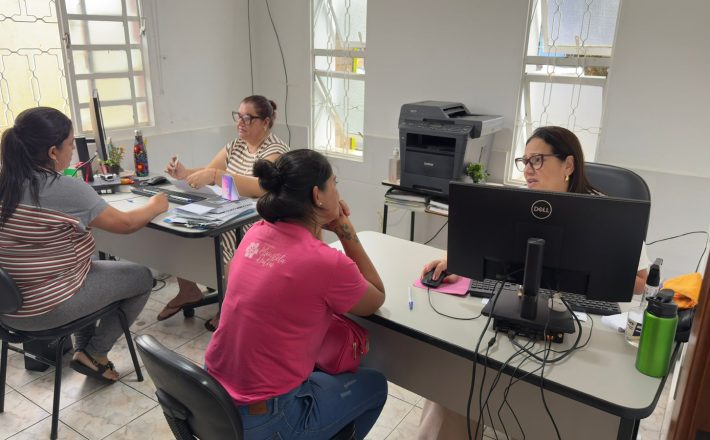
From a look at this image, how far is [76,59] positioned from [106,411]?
2205 millimetres

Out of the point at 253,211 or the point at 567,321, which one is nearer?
the point at 567,321

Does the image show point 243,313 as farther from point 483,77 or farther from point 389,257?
point 483,77

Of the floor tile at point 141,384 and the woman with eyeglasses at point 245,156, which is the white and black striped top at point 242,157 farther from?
the floor tile at point 141,384

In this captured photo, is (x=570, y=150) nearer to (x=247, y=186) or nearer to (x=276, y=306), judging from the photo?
(x=276, y=306)

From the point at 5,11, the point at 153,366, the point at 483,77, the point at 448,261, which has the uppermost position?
the point at 5,11

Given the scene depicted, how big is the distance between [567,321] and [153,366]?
1063mm

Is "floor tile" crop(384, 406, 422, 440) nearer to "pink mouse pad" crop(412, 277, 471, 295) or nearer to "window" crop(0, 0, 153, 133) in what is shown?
"pink mouse pad" crop(412, 277, 471, 295)

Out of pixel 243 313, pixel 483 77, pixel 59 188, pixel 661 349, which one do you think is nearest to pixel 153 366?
pixel 243 313

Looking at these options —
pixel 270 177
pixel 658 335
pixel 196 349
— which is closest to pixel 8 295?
pixel 196 349

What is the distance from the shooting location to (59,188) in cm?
188

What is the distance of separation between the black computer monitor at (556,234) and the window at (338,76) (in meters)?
2.53

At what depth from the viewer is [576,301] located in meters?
1.58

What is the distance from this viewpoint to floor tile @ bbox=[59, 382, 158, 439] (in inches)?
81.5

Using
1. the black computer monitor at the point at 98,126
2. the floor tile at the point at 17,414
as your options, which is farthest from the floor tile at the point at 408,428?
the black computer monitor at the point at 98,126
